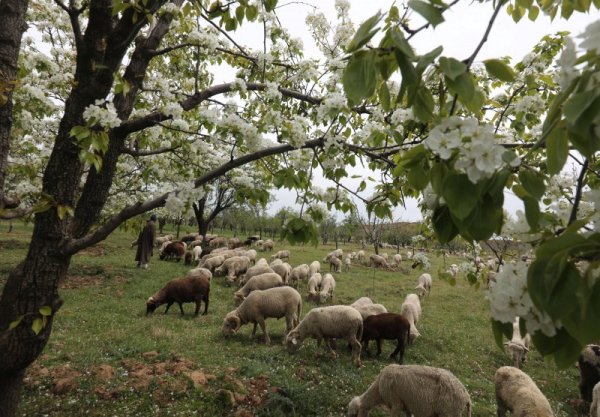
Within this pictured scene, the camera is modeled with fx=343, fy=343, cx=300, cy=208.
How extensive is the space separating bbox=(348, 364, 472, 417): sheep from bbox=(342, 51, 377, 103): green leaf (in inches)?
231

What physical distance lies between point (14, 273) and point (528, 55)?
7105 mm

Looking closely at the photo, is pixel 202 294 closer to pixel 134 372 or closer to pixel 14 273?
pixel 134 372

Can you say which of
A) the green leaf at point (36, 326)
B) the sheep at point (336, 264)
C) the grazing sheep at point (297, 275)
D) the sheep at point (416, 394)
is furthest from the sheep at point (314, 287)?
the green leaf at point (36, 326)

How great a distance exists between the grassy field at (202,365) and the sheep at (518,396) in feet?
2.34

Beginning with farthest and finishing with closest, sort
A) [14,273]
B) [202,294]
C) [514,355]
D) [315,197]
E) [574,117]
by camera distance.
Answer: [202,294]
[514,355]
[14,273]
[315,197]
[574,117]

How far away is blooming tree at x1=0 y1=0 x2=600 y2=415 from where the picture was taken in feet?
3.44

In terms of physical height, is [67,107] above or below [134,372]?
above

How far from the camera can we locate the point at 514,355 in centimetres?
948

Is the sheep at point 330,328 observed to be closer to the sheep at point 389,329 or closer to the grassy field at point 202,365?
the sheep at point 389,329

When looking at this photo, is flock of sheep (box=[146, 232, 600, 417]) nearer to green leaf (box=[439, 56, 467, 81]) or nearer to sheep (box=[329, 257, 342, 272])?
green leaf (box=[439, 56, 467, 81])

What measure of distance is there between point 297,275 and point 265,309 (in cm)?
790

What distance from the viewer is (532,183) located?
3.80 feet

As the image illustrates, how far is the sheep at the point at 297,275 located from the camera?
18.1 meters

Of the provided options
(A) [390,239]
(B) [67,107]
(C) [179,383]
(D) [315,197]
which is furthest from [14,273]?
(A) [390,239]
